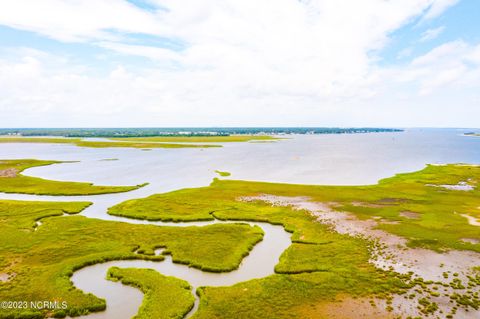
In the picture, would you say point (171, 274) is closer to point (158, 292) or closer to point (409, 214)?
point (158, 292)

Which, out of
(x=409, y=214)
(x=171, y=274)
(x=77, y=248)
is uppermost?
(x=409, y=214)

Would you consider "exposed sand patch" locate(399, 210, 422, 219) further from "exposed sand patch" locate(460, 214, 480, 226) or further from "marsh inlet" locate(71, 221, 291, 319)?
"marsh inlet" locate(71, 221, 291, 319)

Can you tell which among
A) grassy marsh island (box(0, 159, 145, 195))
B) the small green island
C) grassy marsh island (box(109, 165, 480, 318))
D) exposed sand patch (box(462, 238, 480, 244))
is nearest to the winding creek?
the small green island

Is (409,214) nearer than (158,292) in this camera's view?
No

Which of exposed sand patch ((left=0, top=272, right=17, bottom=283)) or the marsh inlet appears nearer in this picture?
the marsh inlet

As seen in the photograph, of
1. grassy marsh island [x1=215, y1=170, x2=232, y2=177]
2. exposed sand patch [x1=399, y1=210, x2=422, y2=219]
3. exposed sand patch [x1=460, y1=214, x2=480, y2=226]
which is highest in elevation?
exposed sand patch [x1=460, y1=214, x2=480, y2=226]

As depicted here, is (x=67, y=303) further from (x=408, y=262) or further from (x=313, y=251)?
(x=408, y=262)

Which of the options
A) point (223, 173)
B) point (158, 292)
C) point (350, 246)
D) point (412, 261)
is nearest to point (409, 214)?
point (350, 246)
